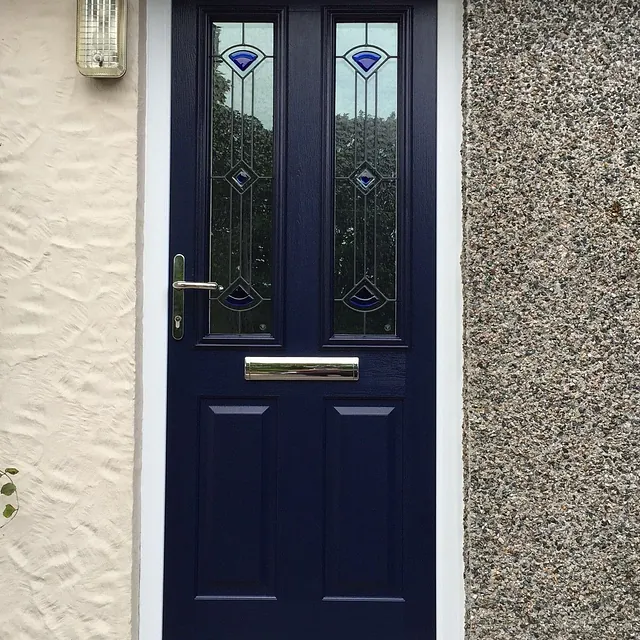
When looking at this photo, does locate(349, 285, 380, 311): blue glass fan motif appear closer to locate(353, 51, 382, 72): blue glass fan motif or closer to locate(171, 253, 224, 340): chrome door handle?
locate(171, 253, 224, 340): chrome door handle

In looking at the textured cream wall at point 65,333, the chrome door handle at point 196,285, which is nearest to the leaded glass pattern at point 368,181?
the chrome door handle at point 196,285

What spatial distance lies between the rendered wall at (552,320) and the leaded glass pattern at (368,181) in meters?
0.27

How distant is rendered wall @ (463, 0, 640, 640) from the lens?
2.23 meters

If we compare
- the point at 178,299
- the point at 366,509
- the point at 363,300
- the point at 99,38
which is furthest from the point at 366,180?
the point at 366,509

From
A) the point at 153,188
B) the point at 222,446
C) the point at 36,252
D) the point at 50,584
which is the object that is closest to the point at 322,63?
the point at 153,188

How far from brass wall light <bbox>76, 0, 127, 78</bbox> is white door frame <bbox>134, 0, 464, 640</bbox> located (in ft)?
0.37

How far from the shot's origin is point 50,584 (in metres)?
2.29

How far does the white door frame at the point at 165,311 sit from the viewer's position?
2357mm

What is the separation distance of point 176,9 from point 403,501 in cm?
183

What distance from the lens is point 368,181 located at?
2398mm

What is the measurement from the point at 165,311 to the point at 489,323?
1.07 metres

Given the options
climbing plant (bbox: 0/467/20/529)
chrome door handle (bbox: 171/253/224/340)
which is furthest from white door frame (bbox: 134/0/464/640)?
climbing plant (bbox: 0/467/20/529)

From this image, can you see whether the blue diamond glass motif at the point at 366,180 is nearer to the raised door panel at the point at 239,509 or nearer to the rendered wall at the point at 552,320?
the rendered wall at the point at 552,320

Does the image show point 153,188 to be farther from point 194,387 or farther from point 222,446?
point 222,446
